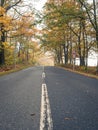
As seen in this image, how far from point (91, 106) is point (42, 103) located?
166 centimetres

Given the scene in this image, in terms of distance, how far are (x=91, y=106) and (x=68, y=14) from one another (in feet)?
63.2

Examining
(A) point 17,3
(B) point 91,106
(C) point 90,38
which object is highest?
(A) point 17,3

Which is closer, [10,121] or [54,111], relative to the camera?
[10,121]

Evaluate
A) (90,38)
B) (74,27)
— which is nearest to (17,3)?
(74,27)


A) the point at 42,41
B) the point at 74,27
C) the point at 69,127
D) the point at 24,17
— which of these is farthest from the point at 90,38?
the point at 69,127

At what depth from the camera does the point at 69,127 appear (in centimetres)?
484

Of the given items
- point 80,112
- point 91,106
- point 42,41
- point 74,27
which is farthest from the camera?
point 42,41

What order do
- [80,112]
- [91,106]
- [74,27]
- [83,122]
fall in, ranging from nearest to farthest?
[83,122] → [80,112] → [91,106] → [74,27]

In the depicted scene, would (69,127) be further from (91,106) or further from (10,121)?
(91,106)

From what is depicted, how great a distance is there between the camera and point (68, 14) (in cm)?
2500

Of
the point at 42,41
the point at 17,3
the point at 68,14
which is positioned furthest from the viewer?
the point at 42,41

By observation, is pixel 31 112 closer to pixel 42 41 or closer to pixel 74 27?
pixel 74 27

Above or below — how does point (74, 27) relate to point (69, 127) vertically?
above

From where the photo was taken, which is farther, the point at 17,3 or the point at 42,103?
the point at 17,3
